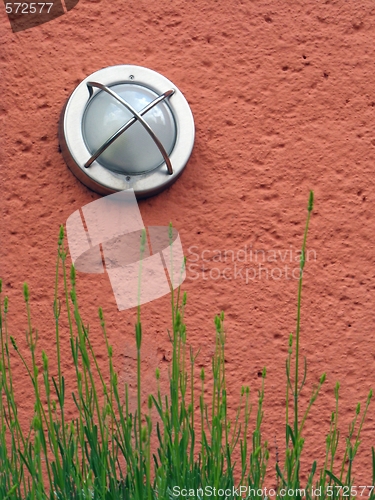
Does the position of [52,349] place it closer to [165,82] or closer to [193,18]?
[165,82]

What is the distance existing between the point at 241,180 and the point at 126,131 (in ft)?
0.87

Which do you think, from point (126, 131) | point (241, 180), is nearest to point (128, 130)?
point (126, 131)

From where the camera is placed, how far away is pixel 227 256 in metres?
1.46

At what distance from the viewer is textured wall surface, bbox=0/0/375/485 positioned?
1422mm

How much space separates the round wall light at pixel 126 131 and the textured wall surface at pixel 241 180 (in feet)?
0.13

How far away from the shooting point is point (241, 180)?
1479 mm

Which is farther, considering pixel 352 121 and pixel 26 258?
pixel 352 121

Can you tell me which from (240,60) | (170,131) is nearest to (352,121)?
(240,60)

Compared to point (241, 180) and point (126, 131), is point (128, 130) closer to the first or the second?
point (126, 131)

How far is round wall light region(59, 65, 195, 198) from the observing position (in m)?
1.39

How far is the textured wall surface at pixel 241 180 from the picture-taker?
1.42 meters

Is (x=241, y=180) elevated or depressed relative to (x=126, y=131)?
depressed

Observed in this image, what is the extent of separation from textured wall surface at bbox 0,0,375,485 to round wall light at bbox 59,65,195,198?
0.04m

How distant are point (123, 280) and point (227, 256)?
220mm
